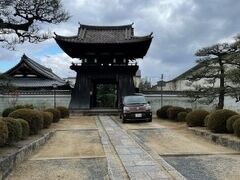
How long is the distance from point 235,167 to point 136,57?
1134 inches

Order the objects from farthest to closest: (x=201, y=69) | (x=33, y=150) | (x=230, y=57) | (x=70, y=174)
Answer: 1. (x=201, y=69)
2. (x=230, y=57)
3. (x=33, y=150)
4. (x=70, y=174)

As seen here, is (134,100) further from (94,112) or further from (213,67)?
(94,112)

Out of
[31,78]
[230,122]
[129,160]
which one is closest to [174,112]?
[230,122]

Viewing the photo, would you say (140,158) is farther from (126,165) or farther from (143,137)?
(143,137)

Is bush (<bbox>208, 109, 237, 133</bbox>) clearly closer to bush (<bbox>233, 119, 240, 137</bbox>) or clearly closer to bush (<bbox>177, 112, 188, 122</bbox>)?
bush (<bbox>233, 119, 240, 137</bbox>)

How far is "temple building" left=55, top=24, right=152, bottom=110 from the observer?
1364 inches

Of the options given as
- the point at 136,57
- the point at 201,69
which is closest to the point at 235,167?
the point at 201,69

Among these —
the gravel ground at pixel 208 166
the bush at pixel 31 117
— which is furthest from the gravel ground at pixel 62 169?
the bush at pixel 31 117

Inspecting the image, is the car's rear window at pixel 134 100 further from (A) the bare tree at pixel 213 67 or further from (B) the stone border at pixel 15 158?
(B) the stone border at pixel 15 158

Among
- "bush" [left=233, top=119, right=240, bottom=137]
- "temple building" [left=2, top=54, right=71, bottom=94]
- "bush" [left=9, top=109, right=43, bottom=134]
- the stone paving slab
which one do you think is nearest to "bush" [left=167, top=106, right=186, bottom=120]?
the stone paving slab

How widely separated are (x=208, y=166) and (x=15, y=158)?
15.4 feet

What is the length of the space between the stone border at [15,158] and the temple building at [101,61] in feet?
71.9

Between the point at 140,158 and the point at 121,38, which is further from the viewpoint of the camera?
the point at 121,38

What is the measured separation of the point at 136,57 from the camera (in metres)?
37.6
